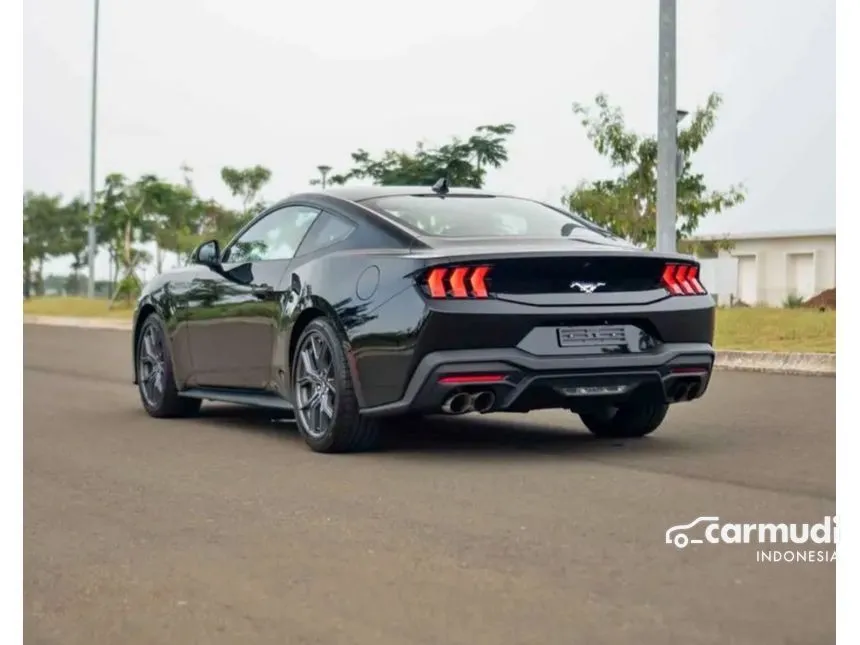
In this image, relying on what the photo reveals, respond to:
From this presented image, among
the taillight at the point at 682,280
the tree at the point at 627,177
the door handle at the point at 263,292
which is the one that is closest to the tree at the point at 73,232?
the tree at the point at 627,177

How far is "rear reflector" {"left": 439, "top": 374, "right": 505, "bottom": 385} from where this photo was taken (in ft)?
22.3

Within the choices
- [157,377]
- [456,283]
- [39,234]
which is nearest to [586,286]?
[456,283]

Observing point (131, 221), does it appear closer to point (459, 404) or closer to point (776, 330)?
point (776, 330)

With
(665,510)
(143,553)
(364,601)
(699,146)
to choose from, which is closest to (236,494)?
(143,553)

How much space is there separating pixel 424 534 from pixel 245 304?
3350 millimetres

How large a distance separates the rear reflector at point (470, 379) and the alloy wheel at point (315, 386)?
2.18ft

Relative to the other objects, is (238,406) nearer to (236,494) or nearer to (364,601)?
(236,494)

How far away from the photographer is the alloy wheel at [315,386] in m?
7.37

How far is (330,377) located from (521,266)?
3.48ft

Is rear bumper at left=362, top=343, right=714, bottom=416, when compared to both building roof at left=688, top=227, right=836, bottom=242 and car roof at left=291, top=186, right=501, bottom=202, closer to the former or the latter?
car roof at left=291, top=186, right=501, bottom=202

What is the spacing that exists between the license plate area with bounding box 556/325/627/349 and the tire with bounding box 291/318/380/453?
3.16 ft

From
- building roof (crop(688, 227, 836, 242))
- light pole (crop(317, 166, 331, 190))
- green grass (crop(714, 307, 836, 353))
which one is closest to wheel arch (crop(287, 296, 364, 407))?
green grass (crop(714, 307, 836, 353))

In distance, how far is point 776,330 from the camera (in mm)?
16984

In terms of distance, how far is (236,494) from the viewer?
6.22m
